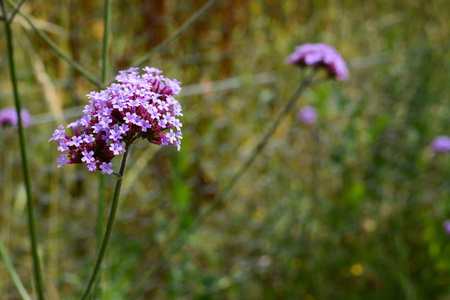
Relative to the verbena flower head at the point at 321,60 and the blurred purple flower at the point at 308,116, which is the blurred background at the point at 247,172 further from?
the verbena flower head at the point at 321,60

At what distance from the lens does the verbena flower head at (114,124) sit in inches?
29.0

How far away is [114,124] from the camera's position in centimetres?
75

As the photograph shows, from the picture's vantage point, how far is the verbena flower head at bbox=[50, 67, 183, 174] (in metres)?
0.74

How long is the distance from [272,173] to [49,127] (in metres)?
1.07

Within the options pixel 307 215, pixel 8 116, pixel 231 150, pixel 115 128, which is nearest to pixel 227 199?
pixel 231 150

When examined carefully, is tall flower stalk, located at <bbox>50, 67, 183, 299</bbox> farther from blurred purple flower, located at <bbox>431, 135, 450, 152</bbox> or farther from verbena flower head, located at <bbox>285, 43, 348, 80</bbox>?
blurred purple flower, located at <bbox>431, 135, 450, 152</bbox>

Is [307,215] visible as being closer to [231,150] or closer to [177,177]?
[231,150]

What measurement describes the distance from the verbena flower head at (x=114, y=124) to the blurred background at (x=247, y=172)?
1082 mm

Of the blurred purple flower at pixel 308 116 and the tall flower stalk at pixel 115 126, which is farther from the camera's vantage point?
the blurred purple flower at pixel 308 116

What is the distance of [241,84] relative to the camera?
2.36m

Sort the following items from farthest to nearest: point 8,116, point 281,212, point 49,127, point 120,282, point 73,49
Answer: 1. point 281,212
2. point 73,49
3. point 49,127
4. point 120,282
5. point 8,116

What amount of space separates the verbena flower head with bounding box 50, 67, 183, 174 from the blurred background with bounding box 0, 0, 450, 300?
108 cm

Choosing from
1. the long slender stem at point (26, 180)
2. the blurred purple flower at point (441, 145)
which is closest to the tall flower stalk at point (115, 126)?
the long slender stem at point (26, 180)

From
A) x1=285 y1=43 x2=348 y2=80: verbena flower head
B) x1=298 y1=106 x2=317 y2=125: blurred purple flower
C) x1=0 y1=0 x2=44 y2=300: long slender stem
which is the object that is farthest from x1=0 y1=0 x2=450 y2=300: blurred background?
x1=0 y1=0 x2=44 y2=300: long slender stem
